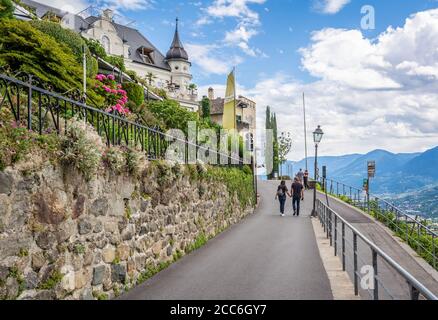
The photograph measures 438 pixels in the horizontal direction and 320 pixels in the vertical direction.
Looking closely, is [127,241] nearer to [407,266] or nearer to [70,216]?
[70,216]

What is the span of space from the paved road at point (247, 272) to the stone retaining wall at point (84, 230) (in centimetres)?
54

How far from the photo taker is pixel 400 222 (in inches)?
830

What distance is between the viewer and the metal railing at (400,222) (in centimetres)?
1697

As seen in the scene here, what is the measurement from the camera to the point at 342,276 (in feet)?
27.7

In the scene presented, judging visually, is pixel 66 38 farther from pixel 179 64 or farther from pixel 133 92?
pixel 179 64

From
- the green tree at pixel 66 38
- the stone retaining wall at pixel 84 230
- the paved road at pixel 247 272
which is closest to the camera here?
the stone retaining wall at pixel 84 230

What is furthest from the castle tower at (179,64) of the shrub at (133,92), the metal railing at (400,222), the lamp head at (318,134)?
the lamp head at (318,134)

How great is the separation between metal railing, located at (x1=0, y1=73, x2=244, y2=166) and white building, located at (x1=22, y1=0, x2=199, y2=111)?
1391 inches

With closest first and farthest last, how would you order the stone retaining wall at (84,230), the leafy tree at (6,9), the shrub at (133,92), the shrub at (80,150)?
the stone retaining wall at (84,230), the shrub at (80,150), the leafy tree at (6,9), the shrub at (133,92)

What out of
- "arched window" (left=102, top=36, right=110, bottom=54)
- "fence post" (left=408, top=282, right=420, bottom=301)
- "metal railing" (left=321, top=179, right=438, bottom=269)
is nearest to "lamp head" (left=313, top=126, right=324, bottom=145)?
"metal railing" (left=321, top=179, right=438, bottom=269)

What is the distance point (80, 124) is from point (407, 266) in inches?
536

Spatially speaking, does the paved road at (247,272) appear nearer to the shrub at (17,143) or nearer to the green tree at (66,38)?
the shrub at (17,143)

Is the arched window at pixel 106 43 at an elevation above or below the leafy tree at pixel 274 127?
above

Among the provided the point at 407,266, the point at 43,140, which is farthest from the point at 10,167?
the point at 407,266
